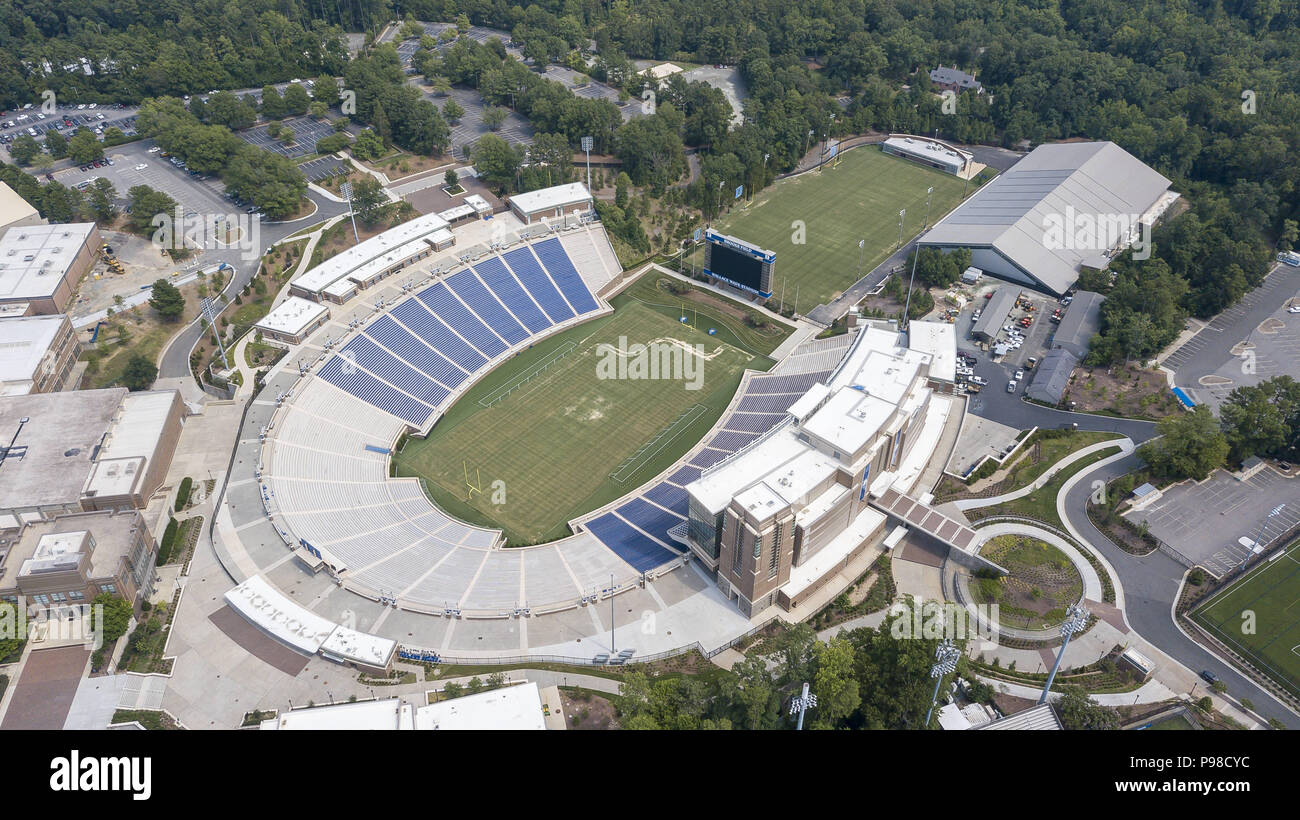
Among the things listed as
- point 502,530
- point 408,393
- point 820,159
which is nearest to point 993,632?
point 502,530

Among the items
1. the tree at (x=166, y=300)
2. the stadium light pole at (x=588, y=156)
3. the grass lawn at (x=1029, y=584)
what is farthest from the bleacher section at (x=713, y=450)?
the tree at (x=166, y=300)

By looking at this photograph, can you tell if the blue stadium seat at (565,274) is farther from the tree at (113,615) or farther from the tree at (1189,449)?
the tree at (1189,449)

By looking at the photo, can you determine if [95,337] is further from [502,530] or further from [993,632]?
[993,632]

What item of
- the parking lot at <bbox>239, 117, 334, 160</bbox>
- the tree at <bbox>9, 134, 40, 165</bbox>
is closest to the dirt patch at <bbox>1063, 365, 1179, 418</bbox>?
the parking lot at <bbox>239, 117, 334, 160</bbox>

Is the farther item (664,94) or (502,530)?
(664,94)

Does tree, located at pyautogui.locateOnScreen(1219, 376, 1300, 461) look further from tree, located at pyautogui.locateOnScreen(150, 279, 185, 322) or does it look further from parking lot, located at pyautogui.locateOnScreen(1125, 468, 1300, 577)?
tree, located at pyautogui.locateOnScreen(150, 279, 185, 322)
